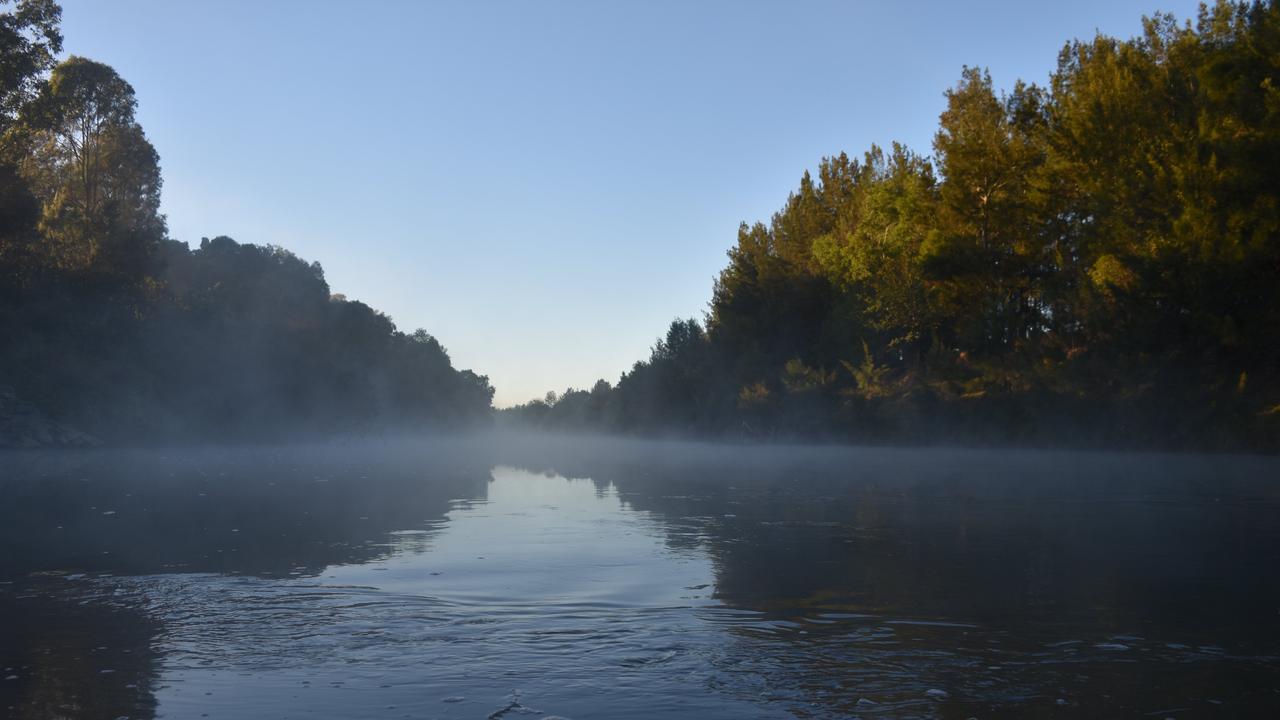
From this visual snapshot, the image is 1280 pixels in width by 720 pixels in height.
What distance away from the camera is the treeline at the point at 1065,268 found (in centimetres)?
3653

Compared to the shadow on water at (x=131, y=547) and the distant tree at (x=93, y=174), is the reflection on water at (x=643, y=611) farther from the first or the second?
the distant tree at (x=93, y=174)

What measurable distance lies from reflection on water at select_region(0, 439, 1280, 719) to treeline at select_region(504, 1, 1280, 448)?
2094 cm

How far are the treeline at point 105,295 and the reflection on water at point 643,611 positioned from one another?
4145cm

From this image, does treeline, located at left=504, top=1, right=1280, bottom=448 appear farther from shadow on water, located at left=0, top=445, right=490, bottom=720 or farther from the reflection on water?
shadow on water, located at left=0, top=445, right=490, bottom=720

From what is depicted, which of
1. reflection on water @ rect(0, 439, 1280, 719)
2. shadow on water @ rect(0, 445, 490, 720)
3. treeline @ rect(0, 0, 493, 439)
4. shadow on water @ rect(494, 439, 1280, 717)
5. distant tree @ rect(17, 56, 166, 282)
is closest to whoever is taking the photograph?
reflection on water @ rect(0, 439, 1280, 719)

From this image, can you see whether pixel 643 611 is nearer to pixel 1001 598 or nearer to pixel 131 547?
pixel 1001 598

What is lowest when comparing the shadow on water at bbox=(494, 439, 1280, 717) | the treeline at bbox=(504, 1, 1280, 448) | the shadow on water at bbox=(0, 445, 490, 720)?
the shadow on water at bbox=(0, 445, 490, 720)

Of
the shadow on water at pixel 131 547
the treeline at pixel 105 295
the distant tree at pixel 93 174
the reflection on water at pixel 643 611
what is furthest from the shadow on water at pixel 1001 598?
the distant tree at pixel 93 174

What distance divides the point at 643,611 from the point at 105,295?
62.8m

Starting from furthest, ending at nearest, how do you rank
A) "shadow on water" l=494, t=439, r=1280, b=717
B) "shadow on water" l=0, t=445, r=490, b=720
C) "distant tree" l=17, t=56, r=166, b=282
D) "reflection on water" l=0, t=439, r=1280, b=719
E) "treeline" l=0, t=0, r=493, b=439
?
"distant tree" l=17, t=56, r=166, b=282, "treeline" l=0, t=0, r=493, b=439, "shadow on water" l=0, t=445, r=490, b=720, "shadow on water" l=494, t=439, r=1280, b=717, "reflection on water" l=0, t=439, r=1280, b=719

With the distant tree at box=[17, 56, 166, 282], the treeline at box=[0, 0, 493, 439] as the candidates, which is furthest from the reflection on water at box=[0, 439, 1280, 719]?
→ the distant tree at box=[17, 56, 166, 282]

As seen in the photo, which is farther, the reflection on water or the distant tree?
the distant tree

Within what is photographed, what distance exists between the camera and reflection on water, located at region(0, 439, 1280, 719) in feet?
20.1

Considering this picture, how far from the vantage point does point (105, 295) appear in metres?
60.9
